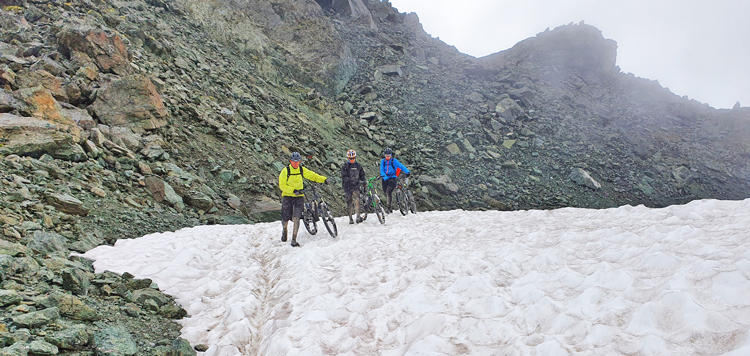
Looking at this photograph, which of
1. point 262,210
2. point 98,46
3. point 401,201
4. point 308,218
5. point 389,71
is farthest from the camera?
point 389,71

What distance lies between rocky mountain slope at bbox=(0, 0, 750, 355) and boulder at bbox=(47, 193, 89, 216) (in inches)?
1.2

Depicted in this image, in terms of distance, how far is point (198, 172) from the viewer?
1401cm

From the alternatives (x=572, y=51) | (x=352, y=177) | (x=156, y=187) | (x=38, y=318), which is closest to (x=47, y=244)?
(x=38, y=318)

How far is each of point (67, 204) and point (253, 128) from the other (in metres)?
12.4

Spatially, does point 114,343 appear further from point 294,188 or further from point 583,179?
point 583,179

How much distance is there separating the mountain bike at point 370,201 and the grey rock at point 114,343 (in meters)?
8.06

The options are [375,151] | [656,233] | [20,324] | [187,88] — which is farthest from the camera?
[375,151]

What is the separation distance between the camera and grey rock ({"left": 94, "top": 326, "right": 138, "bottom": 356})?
3.76 m

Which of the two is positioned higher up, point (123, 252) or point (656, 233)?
point (656, 233)

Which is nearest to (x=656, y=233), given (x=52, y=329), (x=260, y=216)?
(x=52, y=329)

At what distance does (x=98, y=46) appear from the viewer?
1433cm

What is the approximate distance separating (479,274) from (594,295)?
1.86 m

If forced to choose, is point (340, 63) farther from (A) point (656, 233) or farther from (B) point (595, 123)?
(A) point (656, 233)

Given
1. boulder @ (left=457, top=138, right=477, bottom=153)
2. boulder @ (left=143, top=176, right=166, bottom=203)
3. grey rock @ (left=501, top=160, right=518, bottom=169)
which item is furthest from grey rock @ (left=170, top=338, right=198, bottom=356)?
grey rock @ (left=501, top=160, right=518, bottom=169)
